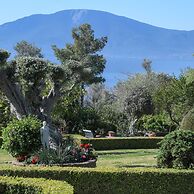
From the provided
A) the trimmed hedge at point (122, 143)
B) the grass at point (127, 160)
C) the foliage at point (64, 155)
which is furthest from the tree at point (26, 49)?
the foliage at point (64, 155)

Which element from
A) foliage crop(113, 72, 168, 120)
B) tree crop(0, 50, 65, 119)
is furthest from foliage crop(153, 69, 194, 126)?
tree crop(0, 50, 65, 119)

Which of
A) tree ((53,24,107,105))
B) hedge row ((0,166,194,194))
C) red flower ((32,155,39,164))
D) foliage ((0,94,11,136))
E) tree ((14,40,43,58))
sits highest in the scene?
tree ((14,40,43,58))

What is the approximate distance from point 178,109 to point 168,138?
72.7 feet

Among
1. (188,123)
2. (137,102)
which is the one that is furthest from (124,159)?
(137,102)

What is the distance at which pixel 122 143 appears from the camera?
30.1 meters

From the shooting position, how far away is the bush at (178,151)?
15234mm

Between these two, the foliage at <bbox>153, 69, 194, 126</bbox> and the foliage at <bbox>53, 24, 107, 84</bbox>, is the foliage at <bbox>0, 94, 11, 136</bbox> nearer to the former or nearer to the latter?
the foliage at <bbox>153, 69, 194, 126</bbox>

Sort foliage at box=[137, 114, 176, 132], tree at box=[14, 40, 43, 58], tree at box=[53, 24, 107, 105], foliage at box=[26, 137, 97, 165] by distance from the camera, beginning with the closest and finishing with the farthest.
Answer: foliage at box=[26, 137, 97, 165]
foliage at box=[137, 114, 176, 132]
tree at box=[53, 24, 107, 105]
tree at box=[14, 40, 43, 58]

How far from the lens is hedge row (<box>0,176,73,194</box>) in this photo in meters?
10.9

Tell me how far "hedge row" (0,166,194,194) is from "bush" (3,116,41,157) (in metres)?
4.50

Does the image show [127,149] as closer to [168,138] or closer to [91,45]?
[168,138]

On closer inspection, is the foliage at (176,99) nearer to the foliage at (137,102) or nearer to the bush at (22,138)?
the foliage at (137,102)

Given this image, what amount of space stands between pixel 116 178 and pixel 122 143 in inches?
639

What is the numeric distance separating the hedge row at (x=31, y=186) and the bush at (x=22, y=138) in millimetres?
5749
